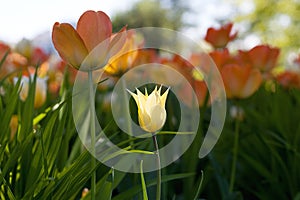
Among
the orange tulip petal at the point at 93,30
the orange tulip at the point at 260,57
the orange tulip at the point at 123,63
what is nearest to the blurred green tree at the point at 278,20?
the orange tulip at the point at 260,57

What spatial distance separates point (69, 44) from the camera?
0.60m

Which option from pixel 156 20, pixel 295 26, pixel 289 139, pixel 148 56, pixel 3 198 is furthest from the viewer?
pixel 156 20

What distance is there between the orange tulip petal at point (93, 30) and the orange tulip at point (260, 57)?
99 cm

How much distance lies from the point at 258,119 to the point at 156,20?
22.2m

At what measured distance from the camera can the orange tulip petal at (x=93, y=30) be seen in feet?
1.99

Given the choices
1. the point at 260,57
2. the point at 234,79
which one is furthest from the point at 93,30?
the point at 260,57

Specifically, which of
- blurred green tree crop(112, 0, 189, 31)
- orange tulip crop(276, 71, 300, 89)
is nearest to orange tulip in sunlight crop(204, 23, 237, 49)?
orange tulip crop(276, 71, 300, 89)

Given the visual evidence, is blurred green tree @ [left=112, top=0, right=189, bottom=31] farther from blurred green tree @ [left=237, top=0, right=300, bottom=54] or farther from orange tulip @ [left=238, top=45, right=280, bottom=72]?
orange tulip @ [left=238, top=45, right=280, bottom=72]

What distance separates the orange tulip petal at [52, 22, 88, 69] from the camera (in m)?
0.60

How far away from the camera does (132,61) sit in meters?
1.00

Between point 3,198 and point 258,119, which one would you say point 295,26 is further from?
point 3,198

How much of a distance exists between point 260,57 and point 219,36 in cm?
15

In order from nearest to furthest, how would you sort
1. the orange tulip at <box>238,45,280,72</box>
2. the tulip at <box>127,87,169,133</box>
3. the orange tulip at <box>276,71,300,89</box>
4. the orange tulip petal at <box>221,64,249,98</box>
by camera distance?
1. the tulip at <box>127,87,169,133</box>
2. the orange tulip petal at <box>221,64,249,98</box>
3. the orange tulip at <box>238,45,280,72</box>
4. the orange tulip at <box>276,71,300,89</box>

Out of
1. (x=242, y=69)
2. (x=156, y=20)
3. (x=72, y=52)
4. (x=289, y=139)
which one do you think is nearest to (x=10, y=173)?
(x=72, y=52)
